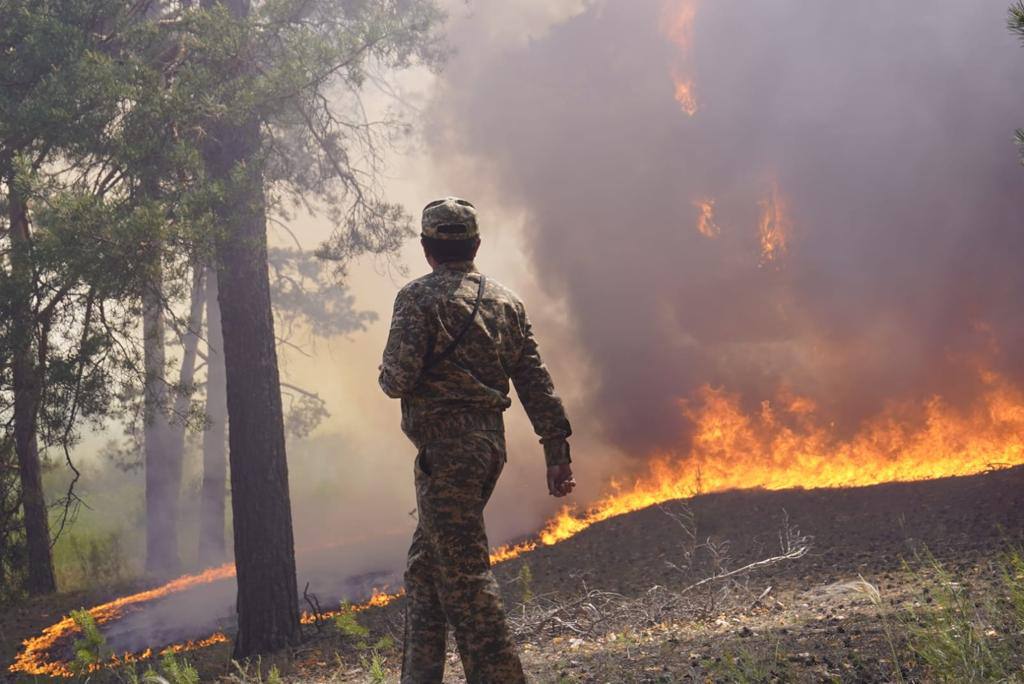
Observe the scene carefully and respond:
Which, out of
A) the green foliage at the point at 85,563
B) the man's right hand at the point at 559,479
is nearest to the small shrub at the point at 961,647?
the man's right hand at the point at 559,479

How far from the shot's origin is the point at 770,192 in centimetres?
1306

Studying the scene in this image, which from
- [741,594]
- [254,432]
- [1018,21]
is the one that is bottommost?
[741,594]

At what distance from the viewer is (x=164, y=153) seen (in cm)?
789

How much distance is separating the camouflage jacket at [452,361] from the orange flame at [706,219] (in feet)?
32.5

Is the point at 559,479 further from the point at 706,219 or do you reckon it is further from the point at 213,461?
the point at 213,461

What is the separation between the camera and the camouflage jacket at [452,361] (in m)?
3.82

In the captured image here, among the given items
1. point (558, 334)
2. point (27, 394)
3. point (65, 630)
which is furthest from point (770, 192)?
point (65, 630)

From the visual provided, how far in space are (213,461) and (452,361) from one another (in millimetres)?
16433

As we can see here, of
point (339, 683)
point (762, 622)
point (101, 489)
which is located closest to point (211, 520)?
point (101, 489)

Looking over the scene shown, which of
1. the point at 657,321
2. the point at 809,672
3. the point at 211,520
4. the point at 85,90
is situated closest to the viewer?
the point at 809,672

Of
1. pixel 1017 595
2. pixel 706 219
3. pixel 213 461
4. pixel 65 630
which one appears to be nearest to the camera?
pixel 1017 595

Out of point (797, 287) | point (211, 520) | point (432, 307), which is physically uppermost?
point (797, 287)

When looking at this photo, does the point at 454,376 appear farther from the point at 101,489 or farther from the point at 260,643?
the point at 101,489

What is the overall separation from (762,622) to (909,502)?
12.4 ft
